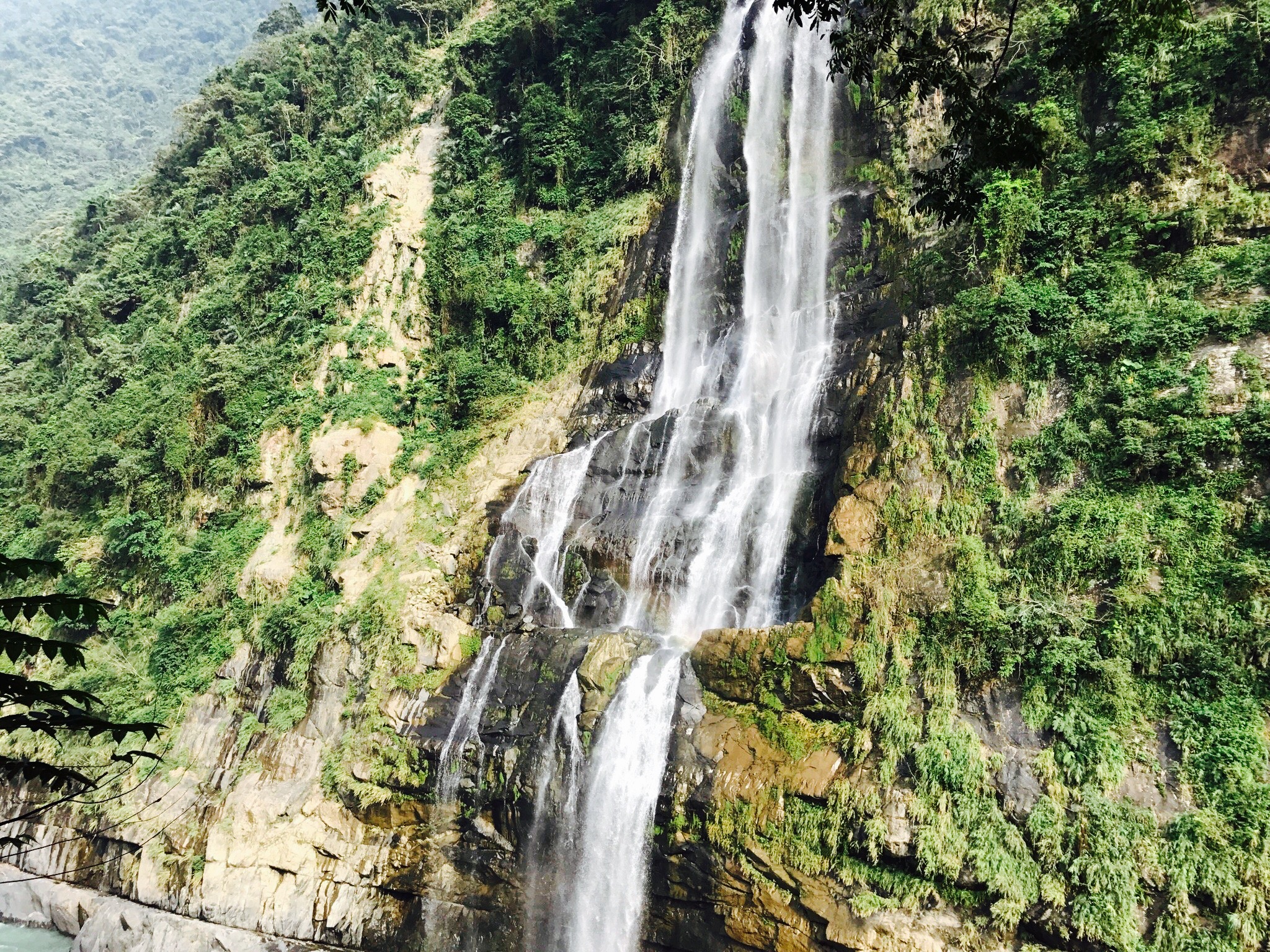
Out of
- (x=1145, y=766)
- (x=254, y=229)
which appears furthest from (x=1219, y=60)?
(x=254, y=229)

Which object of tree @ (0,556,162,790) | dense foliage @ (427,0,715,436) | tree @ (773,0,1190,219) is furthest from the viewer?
dense foliage @ (427,0,715,436)

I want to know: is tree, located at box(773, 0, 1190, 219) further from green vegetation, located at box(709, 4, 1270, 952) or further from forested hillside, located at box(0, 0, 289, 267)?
forested hillside, located at box(0, 0, 289, 267)

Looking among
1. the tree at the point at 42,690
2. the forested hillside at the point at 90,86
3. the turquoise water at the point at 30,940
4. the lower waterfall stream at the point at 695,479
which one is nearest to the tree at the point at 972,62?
the tree at the point at 42,690

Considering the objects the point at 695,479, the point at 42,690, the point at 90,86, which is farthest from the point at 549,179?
the point at 90,86

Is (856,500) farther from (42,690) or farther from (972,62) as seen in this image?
(42,690)

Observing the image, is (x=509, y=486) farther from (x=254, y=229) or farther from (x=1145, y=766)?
(x=254, y=229)

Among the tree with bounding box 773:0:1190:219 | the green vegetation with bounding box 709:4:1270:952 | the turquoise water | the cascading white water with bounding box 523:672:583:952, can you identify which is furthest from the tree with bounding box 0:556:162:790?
the turquoise water
